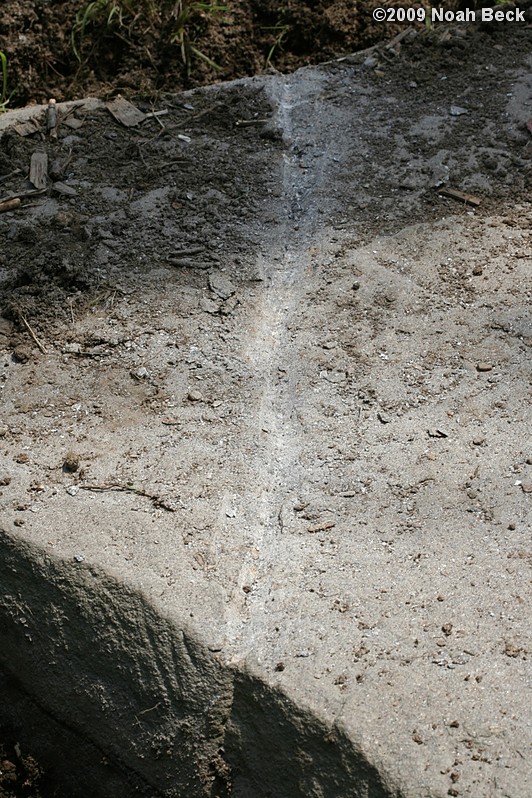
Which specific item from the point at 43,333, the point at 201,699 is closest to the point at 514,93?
the point at 43,333

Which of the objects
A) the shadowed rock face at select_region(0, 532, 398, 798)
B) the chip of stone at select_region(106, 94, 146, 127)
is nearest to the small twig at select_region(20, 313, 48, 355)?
the shadowed rock face at select_region(0, 532, 398, 798)

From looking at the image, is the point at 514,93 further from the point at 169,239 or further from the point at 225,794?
the point at 225,794

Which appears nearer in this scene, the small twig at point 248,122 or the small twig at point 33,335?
the small twig at point 33,335

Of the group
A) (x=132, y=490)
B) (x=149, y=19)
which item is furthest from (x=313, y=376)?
(x=149, y=19)

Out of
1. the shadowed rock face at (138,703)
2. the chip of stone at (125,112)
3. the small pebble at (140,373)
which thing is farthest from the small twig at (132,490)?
the chip of stone at (125,112)

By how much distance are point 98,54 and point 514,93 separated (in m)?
1.74

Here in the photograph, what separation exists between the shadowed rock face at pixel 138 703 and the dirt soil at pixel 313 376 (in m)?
0.06

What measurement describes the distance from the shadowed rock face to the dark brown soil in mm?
2309

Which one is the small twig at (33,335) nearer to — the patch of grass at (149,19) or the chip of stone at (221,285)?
the chip of stone at (221,285)

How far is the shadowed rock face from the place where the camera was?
6.57ft

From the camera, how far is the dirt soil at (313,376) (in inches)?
80.5

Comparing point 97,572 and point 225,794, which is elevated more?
point 97,572

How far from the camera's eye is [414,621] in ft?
6.79

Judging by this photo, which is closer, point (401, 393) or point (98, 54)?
point (401, 393)
